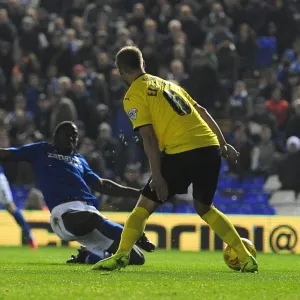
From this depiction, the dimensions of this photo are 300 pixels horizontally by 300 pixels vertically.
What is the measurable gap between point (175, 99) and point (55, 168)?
2689 millimetres

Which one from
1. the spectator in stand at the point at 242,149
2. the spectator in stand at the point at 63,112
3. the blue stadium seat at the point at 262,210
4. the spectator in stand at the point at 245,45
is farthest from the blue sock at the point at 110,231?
the spectator in stand at the point at 245,45

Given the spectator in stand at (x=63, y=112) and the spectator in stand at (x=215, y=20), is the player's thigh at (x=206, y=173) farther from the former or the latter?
the spectator in stand at (x=215, y=20)

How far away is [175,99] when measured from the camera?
8500mm

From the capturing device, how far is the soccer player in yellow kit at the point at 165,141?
831 centimetres

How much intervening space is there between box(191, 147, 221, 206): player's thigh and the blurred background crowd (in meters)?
8.37

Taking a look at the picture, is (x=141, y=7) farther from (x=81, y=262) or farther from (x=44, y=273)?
(x=44, y=273)

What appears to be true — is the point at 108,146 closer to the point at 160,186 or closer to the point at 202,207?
the point at 202,207

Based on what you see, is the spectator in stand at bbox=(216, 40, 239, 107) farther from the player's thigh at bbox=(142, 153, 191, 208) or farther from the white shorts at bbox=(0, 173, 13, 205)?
the player's thigh at bbox=(142, 153, 191, 208)

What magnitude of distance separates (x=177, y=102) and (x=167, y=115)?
153mm

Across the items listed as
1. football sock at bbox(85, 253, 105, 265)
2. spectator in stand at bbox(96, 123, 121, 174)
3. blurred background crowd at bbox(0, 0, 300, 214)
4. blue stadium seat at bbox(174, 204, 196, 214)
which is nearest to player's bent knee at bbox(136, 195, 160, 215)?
football sock at bbox(85, 253, 105, 265)

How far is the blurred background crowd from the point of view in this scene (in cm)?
1802

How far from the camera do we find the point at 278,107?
744 inches

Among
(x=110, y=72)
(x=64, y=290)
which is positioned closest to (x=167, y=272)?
(x=64, y=290)

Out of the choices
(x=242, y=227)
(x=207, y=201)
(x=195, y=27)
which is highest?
(x=195, y=27)
